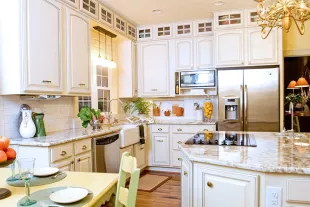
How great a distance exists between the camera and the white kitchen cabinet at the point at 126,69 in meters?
5.02

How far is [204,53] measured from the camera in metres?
4.84

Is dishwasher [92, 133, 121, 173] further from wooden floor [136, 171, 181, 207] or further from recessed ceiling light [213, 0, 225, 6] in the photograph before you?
recessed ceiling light [213, 0, 225, 6]

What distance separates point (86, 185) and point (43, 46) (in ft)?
6.09

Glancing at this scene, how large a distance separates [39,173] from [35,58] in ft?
4.74

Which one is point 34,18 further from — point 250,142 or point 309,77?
point 309,77

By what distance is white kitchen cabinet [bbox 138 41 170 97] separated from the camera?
5070 mm

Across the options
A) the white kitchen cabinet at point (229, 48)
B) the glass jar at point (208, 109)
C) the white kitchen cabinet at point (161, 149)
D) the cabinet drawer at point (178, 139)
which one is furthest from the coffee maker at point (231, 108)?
the white kitchen cabinet at point (161, 149)

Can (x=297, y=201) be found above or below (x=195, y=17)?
below

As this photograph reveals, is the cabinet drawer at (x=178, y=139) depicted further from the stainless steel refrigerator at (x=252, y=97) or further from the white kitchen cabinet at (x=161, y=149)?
the stainless steel refrigerator at (x=252, y=97)

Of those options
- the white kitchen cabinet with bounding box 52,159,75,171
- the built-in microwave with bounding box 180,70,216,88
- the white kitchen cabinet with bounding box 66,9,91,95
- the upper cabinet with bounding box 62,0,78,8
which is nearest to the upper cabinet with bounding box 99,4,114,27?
the white kitchen cabinet with bounding box 66,9,91,95

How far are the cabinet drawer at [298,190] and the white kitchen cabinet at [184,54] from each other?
3550 millimetres

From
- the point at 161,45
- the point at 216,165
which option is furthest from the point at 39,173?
the point at 161,45

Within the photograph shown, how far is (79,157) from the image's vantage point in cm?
292

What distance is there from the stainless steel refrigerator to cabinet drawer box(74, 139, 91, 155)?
2272 millimetres
